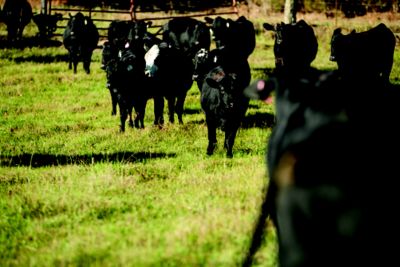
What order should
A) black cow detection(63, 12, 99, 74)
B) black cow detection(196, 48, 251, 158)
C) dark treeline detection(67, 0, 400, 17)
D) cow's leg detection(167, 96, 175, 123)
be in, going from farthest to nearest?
dark treeline detection(67, 0, 400, 17)
black cow detection(63, 12, 99, 74)
cow's leg detection(167, 96, 175, 123)
black cow detection(196, 48, 251, 158)

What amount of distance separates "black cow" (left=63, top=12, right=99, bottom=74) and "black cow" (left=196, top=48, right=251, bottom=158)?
368 inches

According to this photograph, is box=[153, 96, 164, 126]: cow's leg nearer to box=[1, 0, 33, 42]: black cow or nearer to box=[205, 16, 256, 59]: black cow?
box=[205, 16, 256, 59]: black cow

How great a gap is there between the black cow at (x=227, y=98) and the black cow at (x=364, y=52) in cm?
296

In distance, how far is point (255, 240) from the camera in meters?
3.27

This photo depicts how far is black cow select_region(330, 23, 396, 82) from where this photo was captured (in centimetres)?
1074

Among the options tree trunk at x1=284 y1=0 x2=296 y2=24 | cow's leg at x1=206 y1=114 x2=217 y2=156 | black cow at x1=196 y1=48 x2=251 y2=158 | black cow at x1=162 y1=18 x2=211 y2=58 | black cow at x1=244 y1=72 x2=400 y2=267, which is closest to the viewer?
black cow at x1=244 y1=72 x2=400 y2=267

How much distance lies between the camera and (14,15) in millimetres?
22641

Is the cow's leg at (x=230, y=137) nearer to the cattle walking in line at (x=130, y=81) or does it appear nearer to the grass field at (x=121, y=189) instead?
the grass field at (x=121, y=189)

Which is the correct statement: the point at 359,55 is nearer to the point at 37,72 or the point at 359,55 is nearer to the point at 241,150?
the point at 241,150

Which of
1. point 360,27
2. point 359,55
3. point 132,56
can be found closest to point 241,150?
point 132,56

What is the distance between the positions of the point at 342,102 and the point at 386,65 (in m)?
10.4

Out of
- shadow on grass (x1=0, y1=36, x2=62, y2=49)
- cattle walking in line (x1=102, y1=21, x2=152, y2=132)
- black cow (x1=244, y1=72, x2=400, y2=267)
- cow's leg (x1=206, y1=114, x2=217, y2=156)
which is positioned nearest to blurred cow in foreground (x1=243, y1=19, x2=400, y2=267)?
black cow (x1=244, y1=72, x2=400, y2=267)

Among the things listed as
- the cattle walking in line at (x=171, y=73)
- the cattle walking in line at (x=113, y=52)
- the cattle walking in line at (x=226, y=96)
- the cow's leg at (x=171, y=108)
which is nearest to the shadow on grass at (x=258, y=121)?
the cattle walking in line at (x=171, y=73)

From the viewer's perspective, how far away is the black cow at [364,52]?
10.7 metres
